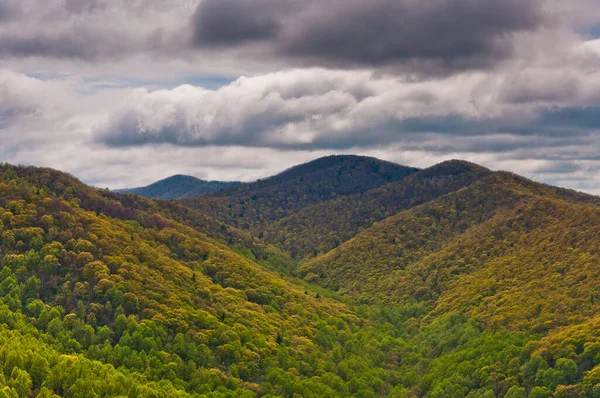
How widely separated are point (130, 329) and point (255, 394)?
136ft

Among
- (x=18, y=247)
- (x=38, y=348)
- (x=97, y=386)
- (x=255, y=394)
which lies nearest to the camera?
(x=97, y=386)

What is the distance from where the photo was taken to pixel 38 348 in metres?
144

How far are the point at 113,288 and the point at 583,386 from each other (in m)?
139

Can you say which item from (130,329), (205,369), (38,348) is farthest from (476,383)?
(38,348)

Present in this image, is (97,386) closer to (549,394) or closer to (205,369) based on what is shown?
(205,369)

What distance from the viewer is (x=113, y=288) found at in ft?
608

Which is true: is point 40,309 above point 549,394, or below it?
above

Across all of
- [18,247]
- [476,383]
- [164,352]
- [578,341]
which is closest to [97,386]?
[164,352]

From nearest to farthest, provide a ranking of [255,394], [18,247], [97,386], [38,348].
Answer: [97,386], [38,348], [255,394], [18,247]

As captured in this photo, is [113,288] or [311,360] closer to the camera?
[113,288]

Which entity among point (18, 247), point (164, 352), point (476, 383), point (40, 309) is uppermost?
point (18, 247)

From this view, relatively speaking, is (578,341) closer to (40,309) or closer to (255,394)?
(255,394)

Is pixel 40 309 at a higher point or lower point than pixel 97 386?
higher

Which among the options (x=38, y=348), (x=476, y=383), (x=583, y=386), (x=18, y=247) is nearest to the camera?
(x=38, y=348)
